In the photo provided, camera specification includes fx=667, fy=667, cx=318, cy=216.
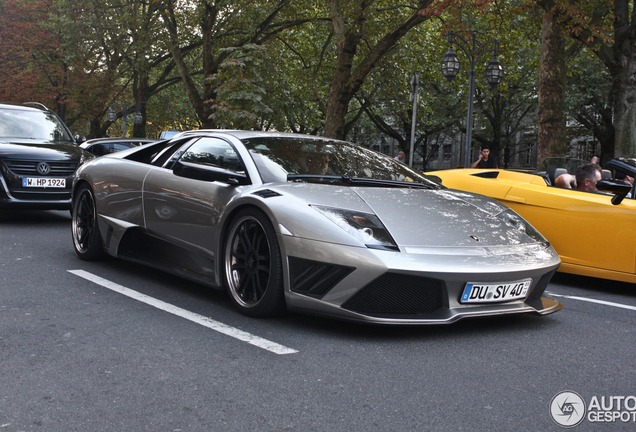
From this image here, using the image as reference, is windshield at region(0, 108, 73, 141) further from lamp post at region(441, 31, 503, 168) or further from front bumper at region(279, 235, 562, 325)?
lamp post at region(441, 31, 503, 168)

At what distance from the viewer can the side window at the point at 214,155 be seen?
4694mm

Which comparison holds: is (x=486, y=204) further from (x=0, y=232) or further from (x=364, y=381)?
(x=0, y=232)

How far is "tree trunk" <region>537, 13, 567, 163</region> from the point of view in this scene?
15.3 m

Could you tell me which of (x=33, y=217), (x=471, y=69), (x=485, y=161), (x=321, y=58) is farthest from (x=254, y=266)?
(x=321, y=58)

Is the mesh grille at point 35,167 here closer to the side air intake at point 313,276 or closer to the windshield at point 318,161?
the windshield at point 318,161

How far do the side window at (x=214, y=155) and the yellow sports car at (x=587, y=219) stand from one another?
3.05 metres

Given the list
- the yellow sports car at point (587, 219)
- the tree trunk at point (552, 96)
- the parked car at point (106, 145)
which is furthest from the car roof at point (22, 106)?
the tree trunk at point (552, 96)

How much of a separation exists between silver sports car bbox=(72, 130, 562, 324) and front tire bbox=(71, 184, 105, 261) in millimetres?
655

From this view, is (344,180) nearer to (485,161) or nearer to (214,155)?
(214,155)

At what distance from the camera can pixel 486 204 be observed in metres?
4.66

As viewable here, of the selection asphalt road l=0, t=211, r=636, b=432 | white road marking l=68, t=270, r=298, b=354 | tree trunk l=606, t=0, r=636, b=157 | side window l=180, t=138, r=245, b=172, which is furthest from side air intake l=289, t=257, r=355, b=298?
tree trunk l=606, t=0, r=636, b=157

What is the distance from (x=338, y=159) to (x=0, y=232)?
5.26 metres

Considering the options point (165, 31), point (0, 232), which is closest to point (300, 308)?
point (0, 232)

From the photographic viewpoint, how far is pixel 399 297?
3678 millimetres
